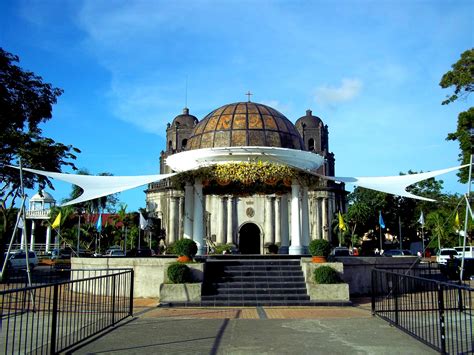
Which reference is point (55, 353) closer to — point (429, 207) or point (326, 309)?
point (326, 309)

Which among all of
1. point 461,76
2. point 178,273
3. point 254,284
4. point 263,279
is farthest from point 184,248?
point 461,76

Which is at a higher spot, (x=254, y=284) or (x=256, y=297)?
(x=254, y=284)

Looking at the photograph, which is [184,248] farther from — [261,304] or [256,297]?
[261,304]

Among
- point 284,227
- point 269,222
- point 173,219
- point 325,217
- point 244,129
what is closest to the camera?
point 244,129

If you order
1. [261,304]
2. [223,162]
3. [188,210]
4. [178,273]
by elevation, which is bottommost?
[261,304]

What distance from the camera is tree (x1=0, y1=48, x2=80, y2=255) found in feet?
56.7

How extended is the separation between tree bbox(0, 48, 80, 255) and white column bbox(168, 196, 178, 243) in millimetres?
34323

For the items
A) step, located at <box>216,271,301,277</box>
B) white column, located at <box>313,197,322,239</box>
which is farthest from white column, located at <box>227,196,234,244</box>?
step, located at <box>216,271,301,277</box>

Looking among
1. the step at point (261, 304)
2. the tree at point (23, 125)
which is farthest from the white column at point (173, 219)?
the step at point (261, 304)

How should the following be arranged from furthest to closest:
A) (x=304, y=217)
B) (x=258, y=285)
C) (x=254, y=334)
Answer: (x=304, y=217)
(x=258, y=285)
(x=254, y=334)

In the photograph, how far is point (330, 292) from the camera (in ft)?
39.4

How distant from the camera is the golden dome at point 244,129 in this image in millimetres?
17156

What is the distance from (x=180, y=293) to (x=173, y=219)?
151ft

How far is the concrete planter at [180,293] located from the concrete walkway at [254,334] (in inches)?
38.9
